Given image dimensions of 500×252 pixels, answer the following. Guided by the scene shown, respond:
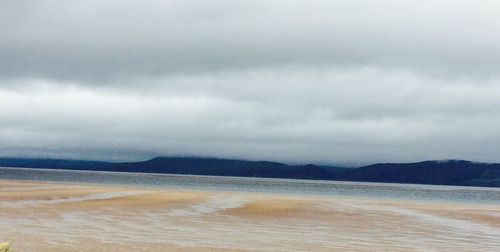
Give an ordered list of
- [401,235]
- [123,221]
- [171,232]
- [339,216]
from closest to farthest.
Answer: [171,232], [401,235], [123,221], [339,216]

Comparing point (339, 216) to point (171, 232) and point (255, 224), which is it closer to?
point (255, 224)

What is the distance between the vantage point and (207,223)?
122 feet

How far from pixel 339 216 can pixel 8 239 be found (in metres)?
27.0

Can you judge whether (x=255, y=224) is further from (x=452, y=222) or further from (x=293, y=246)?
(x=452, y=222)

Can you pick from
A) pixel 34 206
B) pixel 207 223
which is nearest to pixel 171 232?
pixel 207 223

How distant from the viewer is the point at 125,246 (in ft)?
83.2

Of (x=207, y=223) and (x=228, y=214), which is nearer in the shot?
(x=207, y=223)

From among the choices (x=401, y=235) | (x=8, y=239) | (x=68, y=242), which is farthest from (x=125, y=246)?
(x=401, y=235)

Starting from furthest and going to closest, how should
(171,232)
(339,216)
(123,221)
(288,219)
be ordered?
(339,216) < (288,219) < (123,221) < (171,232)

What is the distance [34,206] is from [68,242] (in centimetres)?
2050

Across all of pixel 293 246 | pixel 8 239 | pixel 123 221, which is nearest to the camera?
pixel 8 239

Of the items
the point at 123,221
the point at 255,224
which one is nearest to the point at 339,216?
the point at 255,224

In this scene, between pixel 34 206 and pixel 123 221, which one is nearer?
pixel 123 221

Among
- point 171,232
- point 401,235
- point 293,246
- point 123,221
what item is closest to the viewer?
point 293,246
